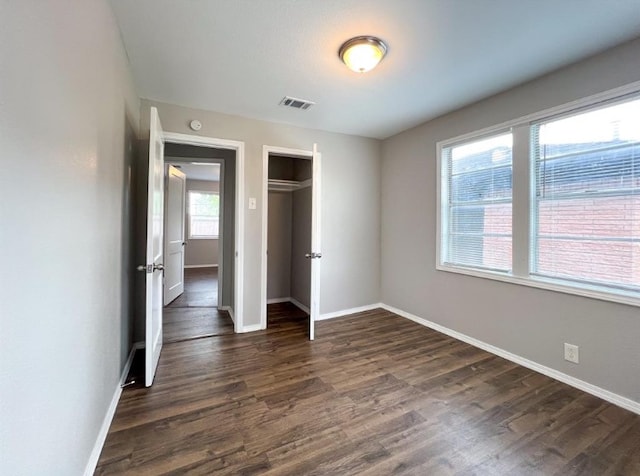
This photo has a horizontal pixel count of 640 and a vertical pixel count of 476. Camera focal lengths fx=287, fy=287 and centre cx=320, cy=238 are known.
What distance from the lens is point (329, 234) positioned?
4.03 meters

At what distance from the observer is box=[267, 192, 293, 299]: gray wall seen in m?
4.75

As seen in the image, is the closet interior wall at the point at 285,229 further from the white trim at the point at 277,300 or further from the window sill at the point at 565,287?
the window sill at the point at 565,287

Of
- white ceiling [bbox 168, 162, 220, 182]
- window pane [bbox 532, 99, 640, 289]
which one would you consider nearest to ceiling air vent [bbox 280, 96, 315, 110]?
window pane [bbox 532, 99, 640, 289]

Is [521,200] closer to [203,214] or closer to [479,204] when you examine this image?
[479,204]

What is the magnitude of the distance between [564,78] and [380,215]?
8.31 ft

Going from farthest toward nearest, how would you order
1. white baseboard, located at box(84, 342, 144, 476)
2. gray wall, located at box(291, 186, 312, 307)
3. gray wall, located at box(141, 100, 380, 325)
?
gray wall, located at box(291, 186, 312, 307) → gray wall, located at box(141, 100, 380, 325) → white baseboard, located at box(84, 342, 144, 476)

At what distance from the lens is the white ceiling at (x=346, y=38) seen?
177cm

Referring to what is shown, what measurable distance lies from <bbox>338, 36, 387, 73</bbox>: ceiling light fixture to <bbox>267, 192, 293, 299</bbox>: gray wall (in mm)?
2799

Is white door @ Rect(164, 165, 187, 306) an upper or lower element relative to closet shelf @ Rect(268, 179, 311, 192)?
lower

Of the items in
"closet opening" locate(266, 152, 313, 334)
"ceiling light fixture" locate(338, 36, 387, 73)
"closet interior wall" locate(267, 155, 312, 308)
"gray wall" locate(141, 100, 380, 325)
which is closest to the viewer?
"ceiling light fixture" locate(338, 36, 387, 73)

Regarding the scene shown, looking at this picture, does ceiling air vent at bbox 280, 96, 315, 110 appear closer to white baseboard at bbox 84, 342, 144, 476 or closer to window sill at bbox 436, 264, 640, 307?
window sill at bbox 436, 264, 640, 307

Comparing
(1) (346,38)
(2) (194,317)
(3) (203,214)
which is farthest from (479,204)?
(3) (203,214)

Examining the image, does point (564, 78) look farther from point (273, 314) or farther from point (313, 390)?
point (273, 314)

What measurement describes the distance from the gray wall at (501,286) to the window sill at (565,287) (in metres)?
0.05
